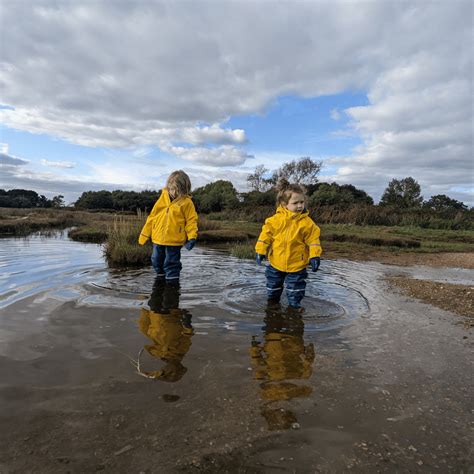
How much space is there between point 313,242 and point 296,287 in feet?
2.37

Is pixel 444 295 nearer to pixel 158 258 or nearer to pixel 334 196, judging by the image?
pixel 158 258

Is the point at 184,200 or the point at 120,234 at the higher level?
the point at 184,200

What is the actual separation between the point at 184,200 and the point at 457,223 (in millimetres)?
29090

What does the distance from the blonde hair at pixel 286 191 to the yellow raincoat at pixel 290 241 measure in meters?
0.16

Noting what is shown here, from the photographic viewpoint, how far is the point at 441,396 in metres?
2.66

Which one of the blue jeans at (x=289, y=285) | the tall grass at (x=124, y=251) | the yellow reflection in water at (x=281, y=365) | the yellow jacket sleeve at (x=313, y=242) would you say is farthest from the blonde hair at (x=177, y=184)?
the yellow reflection in water at (x=281, y=365)

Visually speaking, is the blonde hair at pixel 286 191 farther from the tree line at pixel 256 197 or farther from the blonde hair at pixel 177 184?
the tree line at pixel 256 197

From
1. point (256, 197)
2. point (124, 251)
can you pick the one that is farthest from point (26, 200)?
point (124, 251)

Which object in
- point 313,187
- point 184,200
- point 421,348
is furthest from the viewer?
point 313,187

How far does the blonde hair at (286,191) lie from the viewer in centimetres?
531

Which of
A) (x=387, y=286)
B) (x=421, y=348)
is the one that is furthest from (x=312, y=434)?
(x=387, y=286)

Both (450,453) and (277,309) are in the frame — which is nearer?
(450,453)

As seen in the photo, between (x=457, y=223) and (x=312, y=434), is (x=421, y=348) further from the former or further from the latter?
(x=457, y=223)

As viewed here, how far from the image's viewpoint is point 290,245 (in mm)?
5195
